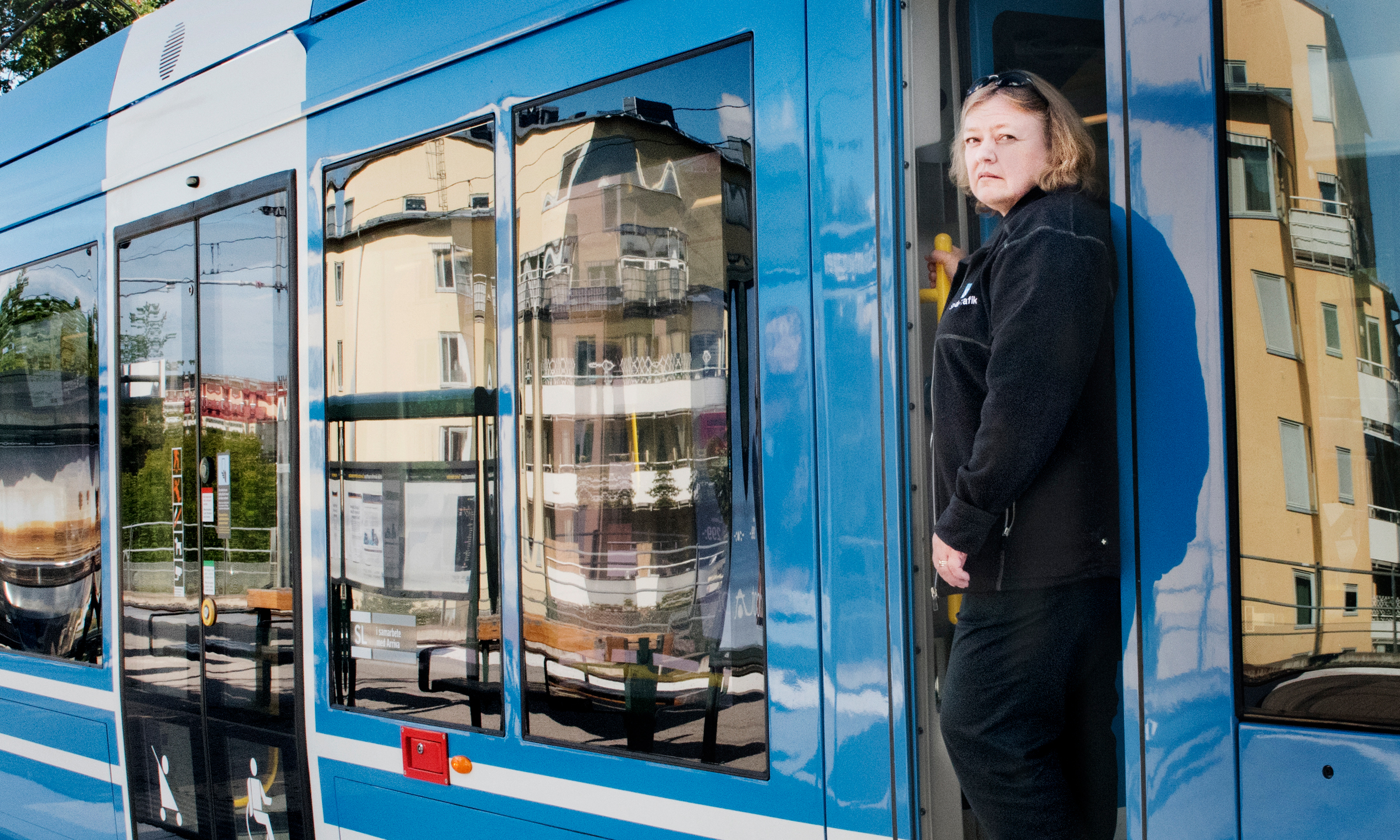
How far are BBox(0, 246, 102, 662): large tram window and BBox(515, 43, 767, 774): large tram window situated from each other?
2.38 meters

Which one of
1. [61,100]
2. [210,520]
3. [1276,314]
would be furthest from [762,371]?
[61,100]

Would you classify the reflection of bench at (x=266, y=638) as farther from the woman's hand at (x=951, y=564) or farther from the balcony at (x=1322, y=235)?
the balcony at (x=1322, y=235)

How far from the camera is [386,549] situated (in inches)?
116

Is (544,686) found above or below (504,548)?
below

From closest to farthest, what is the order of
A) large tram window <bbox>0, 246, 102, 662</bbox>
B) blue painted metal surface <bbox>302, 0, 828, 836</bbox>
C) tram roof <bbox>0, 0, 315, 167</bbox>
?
blue painted metal surface <bbox>302, 0, 828, 836</bbox> < tram roof <bbox>0, 0, 315, 167</bbox> < large tram window <bbox>0, 246, 102, 662</bbox>

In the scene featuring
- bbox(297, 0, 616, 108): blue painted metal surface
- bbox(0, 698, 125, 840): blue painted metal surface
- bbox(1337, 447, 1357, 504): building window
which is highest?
bbox(297, 0, 616, 108): blue painted metal surface

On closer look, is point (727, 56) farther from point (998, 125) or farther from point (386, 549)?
point (386, 549)

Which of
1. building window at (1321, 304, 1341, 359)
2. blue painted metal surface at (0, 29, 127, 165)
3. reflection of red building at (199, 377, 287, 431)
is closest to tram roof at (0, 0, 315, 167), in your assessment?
blue painted metal surface at (0, 29, 127, 165)

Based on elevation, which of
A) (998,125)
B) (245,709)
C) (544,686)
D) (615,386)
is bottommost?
(245,709)

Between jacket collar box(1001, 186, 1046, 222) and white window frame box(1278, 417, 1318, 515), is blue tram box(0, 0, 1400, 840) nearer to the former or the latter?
white window frame box(1278, 417, 1318, 515)

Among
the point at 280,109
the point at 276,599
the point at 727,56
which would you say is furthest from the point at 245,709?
the point at 727,56

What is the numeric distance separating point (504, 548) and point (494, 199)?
0.85 m

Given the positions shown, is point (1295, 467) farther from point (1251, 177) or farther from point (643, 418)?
point (643, 418)

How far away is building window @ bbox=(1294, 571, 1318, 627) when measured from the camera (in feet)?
5.14
